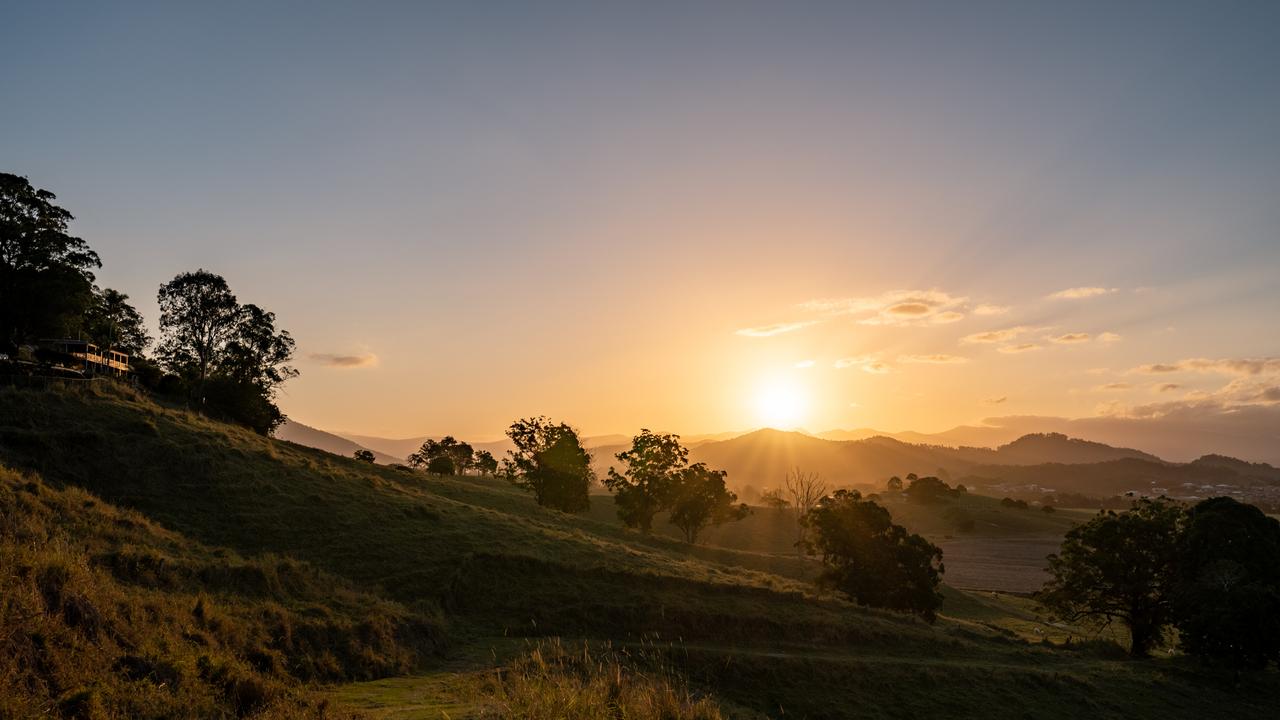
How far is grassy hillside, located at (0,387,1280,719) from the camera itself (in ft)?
45.0

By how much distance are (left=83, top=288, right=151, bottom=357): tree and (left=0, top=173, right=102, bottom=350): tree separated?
4632 mm

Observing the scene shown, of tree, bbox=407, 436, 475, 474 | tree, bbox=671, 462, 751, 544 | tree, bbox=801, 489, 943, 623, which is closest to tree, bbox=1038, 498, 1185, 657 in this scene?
tree, bbox=801, 489, 943, 623

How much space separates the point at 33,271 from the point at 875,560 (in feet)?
262

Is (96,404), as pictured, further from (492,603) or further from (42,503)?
(492,603)

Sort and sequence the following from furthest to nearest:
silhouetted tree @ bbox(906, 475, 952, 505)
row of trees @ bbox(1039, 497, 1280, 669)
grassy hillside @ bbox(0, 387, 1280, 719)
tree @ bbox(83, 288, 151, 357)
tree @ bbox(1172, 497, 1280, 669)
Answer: silhouetted tree @ bbox(906, 475, 952, 505) → tree @ bbox(83, 288, 151, 357) → row of trees @ bbox(1039, 497, 1280, 669) → tree @ bbox(1172, 497, 1280, 669) → grassy hillside @ bbox(0, 387, 1280, 719)

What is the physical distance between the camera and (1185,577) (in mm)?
40312

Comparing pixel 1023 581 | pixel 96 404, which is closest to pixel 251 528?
pixel 96 404

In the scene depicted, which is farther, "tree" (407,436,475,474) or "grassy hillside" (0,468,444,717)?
"tree" (407,436,475,474)

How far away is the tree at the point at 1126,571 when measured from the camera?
4244cm

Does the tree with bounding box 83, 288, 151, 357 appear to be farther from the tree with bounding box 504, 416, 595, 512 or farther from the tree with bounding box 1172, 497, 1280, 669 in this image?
the tree with bounding box 1172, 497, 1280, 669

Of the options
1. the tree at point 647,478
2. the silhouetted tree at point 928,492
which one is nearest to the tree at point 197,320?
the tree at point 647,478

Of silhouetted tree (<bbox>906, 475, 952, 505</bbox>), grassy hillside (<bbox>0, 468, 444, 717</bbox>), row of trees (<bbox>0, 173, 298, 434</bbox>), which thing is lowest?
silhouetted tree (<bbox>906, 475, 952, 505</bbox>)

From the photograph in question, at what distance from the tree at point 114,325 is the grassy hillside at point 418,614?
106 ft

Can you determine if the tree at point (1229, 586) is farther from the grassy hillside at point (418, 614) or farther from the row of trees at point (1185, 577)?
the grassy hillside at point (418, 614)
